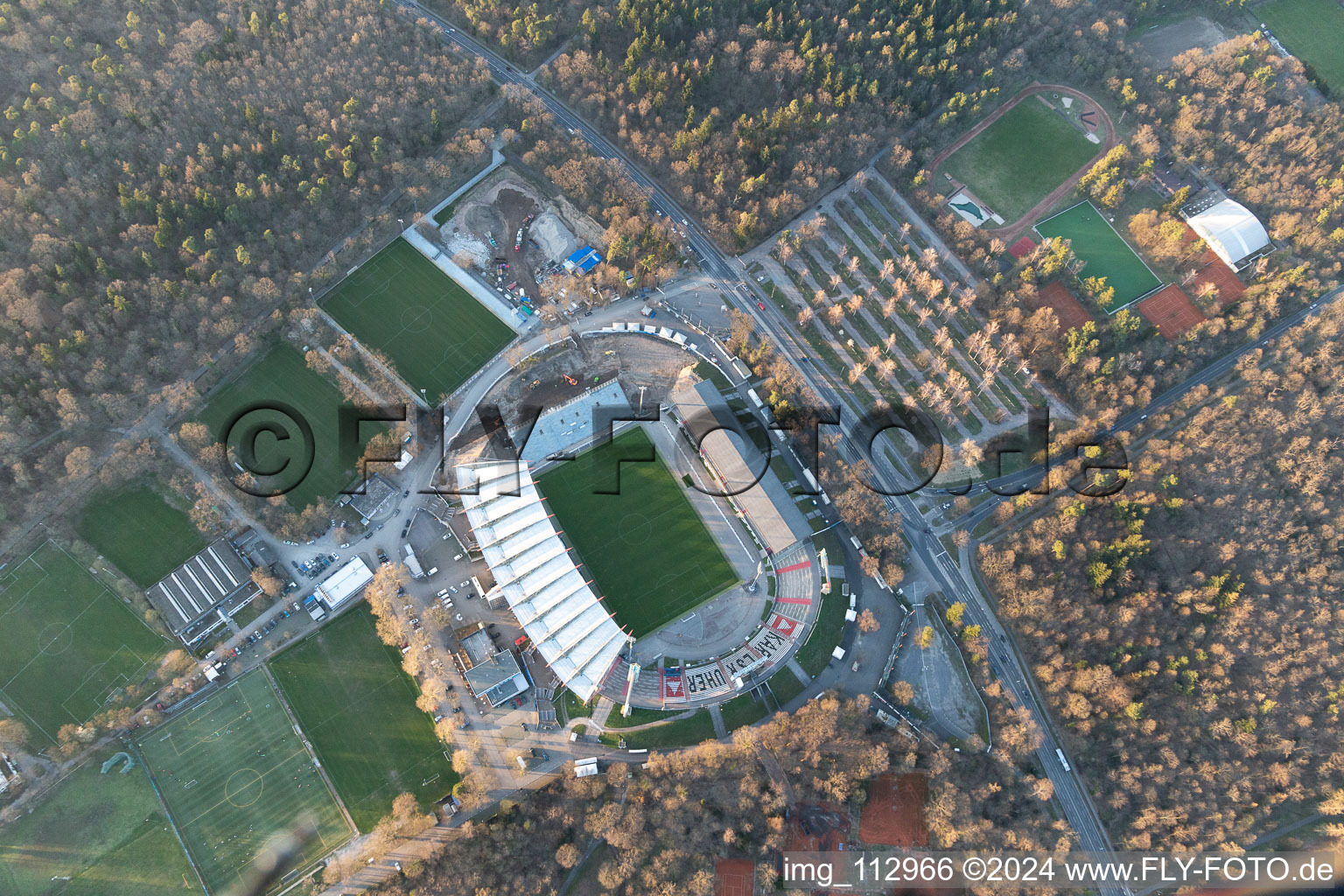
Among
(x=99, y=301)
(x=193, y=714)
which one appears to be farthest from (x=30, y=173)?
(x=193, y=714)

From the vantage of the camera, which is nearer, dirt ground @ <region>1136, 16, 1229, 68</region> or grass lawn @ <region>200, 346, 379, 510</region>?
grass lawn @ <region>200, 346, 379, 510</region>

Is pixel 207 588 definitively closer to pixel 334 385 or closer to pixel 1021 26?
pixel 334 385

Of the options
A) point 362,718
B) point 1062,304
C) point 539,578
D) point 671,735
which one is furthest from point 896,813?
point 1062,304

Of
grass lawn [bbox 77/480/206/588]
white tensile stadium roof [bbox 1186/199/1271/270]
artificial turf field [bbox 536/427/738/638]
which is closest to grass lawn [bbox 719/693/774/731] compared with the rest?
artificial turf field [bbox 536/427/738/638]

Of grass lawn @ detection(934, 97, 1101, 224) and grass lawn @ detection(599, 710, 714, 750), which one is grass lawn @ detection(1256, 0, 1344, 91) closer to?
grass lawn @ detection(934, 97, 1101, 224)

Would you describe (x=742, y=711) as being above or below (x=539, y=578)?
below

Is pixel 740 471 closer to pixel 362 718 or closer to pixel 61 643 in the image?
pixel 362 718
